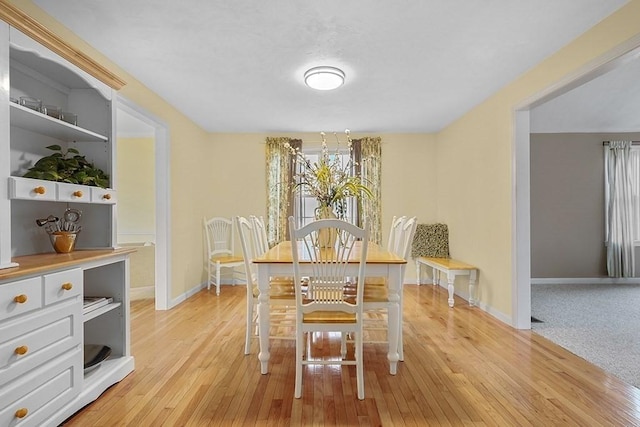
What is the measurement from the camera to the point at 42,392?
170 cm

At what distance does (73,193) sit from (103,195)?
240mm

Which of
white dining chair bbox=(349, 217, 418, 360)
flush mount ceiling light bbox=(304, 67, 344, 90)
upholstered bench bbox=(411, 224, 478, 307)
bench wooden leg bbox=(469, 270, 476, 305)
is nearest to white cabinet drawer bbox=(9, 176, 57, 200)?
white dining chair bbox=(349, 217, 418, 360)

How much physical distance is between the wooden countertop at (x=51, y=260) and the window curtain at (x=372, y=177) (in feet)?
12.5

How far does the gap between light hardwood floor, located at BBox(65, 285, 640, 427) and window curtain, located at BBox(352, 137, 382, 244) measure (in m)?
2.47

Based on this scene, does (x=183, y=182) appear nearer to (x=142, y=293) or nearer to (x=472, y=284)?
(x=142, y=293)

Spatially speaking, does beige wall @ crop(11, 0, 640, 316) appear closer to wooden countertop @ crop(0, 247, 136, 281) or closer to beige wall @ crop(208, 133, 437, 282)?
beige wall @ crop(208, 133, 437, 282)

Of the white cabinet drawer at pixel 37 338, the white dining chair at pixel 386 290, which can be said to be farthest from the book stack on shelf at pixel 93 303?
the white dining chair at pixel 386 290

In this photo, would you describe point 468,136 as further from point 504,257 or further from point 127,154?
point 127,154

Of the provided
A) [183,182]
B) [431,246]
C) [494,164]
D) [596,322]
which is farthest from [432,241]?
[183,182]

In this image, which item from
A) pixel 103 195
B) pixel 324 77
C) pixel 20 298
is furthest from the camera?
pixel 324 77

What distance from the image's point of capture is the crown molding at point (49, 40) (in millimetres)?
1629

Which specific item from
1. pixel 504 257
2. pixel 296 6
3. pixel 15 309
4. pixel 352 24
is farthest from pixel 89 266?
pixel 504 257

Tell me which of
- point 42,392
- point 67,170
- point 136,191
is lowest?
point 42,392

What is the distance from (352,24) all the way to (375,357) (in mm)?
2528
